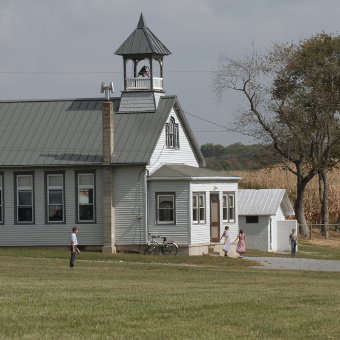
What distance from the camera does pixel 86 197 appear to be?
1551 inches

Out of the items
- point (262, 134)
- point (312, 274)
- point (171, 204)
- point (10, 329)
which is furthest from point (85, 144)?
point (10, 329)

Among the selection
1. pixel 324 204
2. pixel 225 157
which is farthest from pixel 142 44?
pixel 225 157

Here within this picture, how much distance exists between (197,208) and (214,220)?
2.10m

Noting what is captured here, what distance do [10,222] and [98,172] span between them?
4944 millimetres

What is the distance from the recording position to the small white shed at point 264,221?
4609 cm

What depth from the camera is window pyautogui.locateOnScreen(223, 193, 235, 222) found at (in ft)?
136

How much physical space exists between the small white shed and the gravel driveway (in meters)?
5.57

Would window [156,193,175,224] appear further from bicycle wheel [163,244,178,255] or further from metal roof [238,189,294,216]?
metal roof [238,189,294,216]

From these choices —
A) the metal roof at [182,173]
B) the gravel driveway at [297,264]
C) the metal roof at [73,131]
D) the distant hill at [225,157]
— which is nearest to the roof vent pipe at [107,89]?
the metal roof at [73,131]

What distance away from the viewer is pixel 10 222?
39938mm

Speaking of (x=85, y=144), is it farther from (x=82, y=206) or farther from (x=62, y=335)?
(x=62, y=335)

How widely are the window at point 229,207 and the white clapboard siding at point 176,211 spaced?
11.5 feet

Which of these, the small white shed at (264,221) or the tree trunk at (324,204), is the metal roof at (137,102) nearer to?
the small white shed at (264,221)

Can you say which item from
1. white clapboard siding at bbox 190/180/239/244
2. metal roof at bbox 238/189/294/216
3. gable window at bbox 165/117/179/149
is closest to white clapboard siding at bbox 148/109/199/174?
gable window at bbox 165/117/179/149
